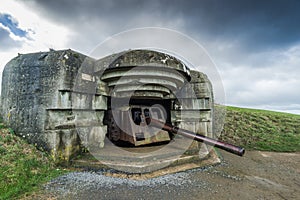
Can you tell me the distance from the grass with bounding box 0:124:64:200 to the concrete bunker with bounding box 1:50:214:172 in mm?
147

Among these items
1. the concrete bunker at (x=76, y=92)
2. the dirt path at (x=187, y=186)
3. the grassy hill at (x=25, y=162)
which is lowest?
the dirt path at (x=187, y=186)

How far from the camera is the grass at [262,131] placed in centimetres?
611

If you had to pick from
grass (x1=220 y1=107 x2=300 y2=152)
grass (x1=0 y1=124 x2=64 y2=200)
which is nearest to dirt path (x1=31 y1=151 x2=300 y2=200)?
grass (x1=0 y1=124 x2=64 y2=200)

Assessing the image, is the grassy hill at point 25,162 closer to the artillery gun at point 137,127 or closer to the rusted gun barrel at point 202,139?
the artillery gun at point 137,127

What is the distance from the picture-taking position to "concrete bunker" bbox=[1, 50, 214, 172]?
122 inches

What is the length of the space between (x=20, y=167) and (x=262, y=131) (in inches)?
322

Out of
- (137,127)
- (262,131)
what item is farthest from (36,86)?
(262,131)

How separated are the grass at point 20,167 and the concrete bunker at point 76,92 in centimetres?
15

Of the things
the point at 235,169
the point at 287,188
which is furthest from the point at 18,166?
the point at 287,188

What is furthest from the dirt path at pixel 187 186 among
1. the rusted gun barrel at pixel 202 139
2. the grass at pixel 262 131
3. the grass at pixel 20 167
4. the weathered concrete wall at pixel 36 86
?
the grass at pixel 262 131

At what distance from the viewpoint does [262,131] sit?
7148mm

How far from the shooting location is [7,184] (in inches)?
86.0

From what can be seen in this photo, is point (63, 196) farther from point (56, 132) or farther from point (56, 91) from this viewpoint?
point (56, 91)

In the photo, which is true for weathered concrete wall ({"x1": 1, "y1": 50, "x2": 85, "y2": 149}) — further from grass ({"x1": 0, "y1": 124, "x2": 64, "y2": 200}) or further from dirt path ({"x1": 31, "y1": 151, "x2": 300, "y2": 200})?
dirt path ({"x1": 31, "y1": 151, "x2": 300, "y2": 200})
